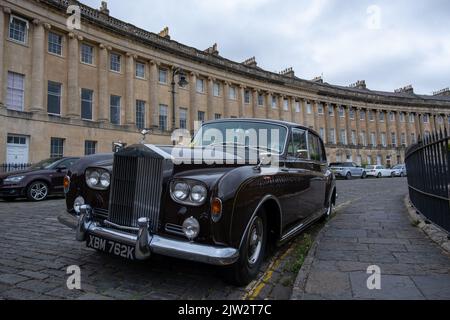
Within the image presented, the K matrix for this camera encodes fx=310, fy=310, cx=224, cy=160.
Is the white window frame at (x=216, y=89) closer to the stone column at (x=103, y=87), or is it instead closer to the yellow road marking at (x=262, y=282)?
the stone column at (x=103, y=87)

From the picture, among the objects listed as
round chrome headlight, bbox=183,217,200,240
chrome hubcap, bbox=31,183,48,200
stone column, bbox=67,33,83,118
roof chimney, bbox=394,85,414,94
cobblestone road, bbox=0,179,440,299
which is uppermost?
roof chimney, bbox=394,85,414,94

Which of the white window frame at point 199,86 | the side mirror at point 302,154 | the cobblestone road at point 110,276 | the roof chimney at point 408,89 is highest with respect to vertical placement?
the roof chimney at point 408,89

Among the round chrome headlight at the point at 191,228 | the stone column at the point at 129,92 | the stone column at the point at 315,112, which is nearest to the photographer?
the round chrome headlight at the point at 191,228

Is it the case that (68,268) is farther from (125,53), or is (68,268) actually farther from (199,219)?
(125,53)

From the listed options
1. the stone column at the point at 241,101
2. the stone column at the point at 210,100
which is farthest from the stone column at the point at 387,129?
the stone column at the point at 210,100

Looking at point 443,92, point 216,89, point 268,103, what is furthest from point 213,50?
point 443,92

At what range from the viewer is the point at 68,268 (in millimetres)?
3551

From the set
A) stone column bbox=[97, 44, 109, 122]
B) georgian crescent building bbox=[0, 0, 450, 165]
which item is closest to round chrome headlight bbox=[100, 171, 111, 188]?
georgian crescent building bbox=[0, 0, 450, 165]

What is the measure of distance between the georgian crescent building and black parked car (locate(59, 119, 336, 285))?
12.1 meters

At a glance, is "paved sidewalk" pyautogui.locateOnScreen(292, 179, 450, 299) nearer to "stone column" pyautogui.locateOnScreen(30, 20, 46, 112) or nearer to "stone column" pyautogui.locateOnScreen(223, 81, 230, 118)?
"stone column" pyautogui.locateOnScreen(30, 20, 46, 112)

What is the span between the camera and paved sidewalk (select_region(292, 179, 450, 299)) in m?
2.96

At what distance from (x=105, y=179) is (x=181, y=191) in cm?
117

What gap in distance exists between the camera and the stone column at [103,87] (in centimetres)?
2500

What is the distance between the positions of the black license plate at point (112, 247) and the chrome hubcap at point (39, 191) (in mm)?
9042
